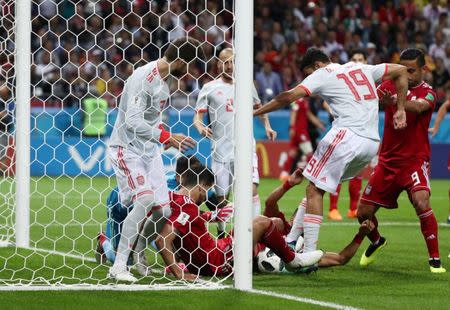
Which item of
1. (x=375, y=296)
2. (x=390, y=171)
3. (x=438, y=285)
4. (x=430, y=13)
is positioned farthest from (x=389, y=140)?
(x=430, y=13)

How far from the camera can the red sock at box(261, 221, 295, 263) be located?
7297mm

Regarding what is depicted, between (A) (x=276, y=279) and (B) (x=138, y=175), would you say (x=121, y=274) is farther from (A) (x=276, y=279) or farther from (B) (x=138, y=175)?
(A) (x=276, y=279)

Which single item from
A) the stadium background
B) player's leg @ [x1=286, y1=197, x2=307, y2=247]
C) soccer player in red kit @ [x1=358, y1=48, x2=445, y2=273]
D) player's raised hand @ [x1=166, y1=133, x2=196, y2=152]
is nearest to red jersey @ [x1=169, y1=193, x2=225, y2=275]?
player's raised hand @ [x1=166, y1=133, x2=196, y2=152]

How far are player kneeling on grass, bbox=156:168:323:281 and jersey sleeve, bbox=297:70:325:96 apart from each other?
0.97m

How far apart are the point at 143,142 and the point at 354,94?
1.71 metres

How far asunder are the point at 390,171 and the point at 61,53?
1085 centimetres

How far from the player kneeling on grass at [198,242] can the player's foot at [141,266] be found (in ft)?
0.93

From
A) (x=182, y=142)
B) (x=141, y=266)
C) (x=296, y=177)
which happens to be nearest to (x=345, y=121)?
(x=296, y=177)

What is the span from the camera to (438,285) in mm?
7246

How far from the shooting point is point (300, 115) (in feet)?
63.5

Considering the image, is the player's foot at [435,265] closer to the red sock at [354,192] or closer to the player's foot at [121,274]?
the player's foot at [121,274]

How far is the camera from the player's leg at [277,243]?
728 centimetres

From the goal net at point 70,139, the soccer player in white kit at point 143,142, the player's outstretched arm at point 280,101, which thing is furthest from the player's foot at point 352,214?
the soccer player in white kit at point 143,142

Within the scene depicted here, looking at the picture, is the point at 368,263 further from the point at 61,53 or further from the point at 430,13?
the point at 430,13
